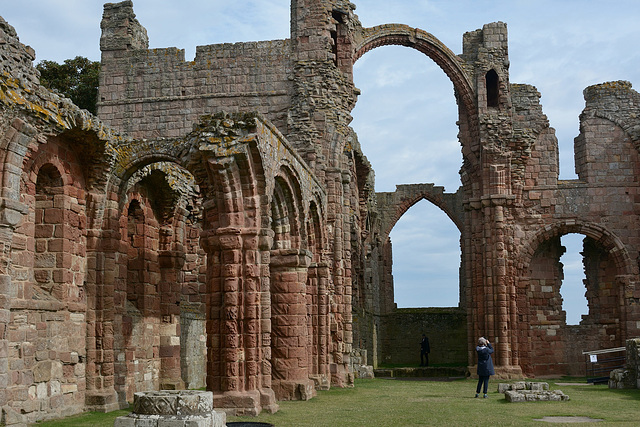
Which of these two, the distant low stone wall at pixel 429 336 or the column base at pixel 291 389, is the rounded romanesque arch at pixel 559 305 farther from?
the column base at pixel 291 389

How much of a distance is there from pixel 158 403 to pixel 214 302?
15.3ft

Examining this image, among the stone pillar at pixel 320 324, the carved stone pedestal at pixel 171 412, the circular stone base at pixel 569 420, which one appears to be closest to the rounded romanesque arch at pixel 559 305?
the stone pillar at pixel 320 324

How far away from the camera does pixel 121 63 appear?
68.0ft

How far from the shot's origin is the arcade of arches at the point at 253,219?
37.8ft

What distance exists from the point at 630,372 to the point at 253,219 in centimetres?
906

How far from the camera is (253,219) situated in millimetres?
11898

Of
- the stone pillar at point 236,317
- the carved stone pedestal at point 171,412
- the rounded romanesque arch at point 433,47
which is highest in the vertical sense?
the rounded romanesque arch at point 433,47

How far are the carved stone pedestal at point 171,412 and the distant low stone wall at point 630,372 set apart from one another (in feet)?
36.6

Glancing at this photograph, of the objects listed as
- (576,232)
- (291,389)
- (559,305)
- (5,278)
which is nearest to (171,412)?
(5,278)

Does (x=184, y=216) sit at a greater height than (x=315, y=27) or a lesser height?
lesser

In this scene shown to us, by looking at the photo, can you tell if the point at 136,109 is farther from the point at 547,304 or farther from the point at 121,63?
the point at 547,304

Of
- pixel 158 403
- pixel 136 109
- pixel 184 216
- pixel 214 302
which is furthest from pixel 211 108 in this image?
pixel 158 403

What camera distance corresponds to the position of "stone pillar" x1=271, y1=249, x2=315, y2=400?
A: 1430 cm

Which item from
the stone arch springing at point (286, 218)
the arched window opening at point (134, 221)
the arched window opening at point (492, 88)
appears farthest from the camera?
the arched window opening at point (492, 88)
